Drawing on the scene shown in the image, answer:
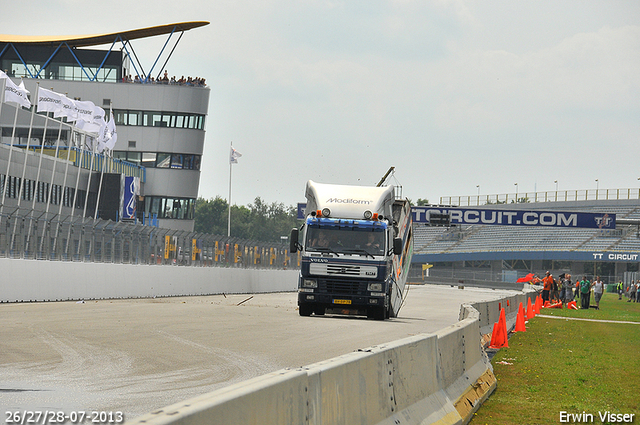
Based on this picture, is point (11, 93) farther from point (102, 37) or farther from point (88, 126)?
point (102, 37)

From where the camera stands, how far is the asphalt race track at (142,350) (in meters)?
8.52

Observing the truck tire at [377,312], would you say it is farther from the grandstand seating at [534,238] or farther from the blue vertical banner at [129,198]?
the grandstand seating at [534,238]

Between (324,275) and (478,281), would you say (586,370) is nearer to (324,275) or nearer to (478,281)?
(324,275)

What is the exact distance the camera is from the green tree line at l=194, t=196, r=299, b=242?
578 ft

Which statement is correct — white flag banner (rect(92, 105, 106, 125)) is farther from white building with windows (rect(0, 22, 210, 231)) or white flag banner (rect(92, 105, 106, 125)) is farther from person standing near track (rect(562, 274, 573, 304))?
person standing near track (rect(562, 274, 573, 304))

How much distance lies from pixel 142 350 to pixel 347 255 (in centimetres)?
977

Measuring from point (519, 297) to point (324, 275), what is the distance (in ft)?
24.9

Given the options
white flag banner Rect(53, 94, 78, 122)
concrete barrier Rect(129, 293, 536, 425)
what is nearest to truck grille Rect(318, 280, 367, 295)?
concrete barrier Rect(129, 293, 536, 425)

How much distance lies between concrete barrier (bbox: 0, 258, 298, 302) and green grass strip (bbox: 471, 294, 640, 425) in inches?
553

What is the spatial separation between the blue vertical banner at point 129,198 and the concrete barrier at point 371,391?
188 ft

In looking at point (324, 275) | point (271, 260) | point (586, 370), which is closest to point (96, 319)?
point (324, 275)

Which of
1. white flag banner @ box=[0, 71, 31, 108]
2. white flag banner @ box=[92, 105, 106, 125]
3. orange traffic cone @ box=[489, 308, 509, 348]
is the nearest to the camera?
orange traffic cone @ box=[489, 308, 509, 348]

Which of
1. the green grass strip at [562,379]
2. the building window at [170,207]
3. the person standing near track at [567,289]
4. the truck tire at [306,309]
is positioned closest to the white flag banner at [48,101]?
the truck tire at [306,309]

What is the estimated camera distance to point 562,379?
1238cm
